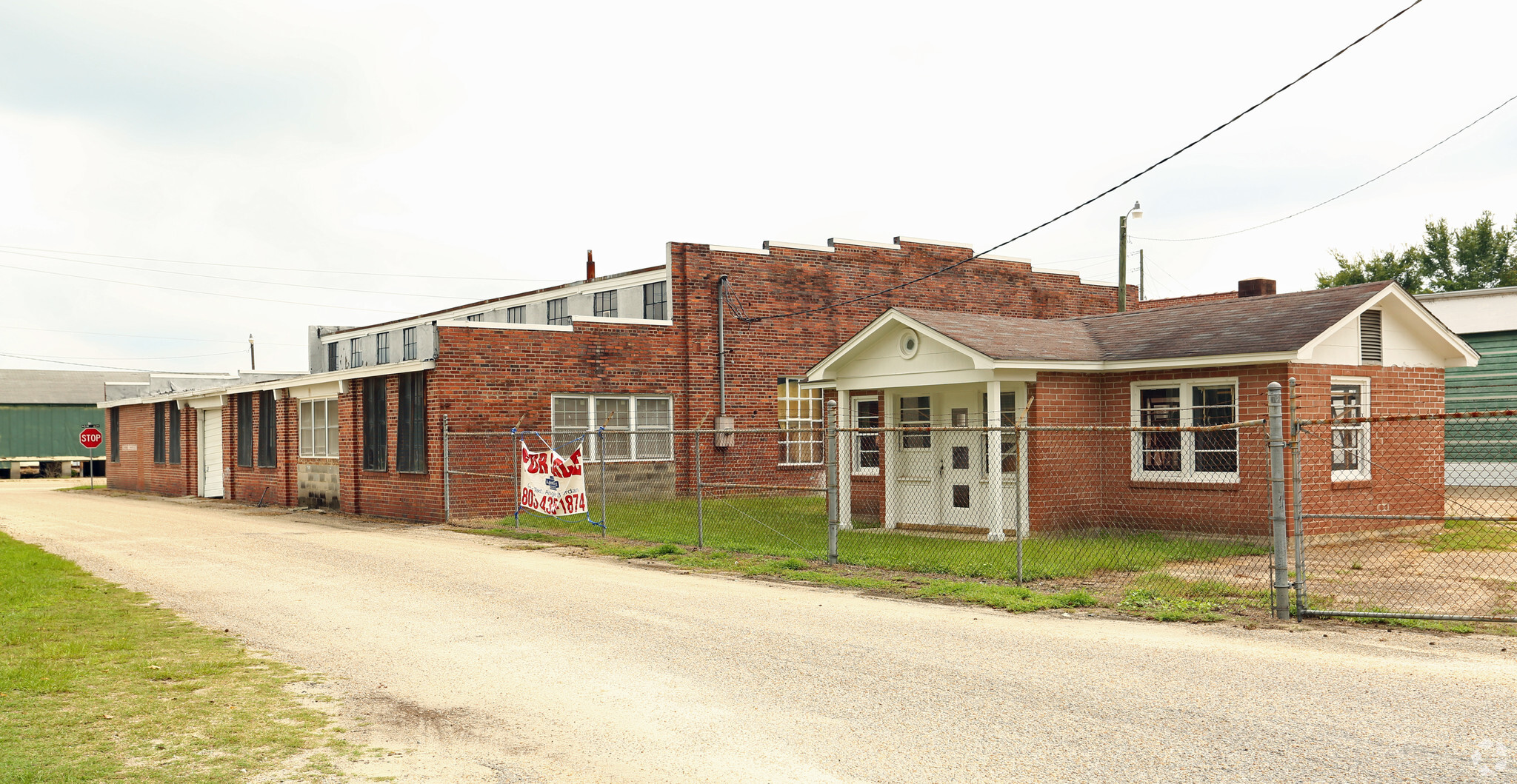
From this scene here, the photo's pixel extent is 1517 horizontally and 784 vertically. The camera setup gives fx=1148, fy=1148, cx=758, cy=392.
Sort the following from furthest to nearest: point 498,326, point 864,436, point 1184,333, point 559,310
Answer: point 559,310 < point 498,326 < point 864,436 < point 1184,333

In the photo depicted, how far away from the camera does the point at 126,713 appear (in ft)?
23.3

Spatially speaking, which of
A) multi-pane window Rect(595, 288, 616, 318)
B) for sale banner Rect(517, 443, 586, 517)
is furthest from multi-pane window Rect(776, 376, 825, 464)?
for sale banner Rect(517, 443, 586, 517)

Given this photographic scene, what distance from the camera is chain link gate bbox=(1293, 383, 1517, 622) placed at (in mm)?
11305

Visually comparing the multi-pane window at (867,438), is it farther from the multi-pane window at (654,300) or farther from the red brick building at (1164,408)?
the multi-pane window at (654,300)

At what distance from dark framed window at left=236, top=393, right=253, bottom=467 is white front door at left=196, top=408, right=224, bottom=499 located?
2190mm

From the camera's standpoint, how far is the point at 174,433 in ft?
121

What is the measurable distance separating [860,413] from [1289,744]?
14.1 metres

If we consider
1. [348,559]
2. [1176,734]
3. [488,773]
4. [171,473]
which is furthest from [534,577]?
[171,473]

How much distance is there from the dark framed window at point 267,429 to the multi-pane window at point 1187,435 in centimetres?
2165

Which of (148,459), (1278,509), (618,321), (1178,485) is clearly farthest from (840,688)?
(148,459)

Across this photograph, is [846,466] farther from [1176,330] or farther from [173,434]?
[173,434]

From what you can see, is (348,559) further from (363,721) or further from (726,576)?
(363,721)

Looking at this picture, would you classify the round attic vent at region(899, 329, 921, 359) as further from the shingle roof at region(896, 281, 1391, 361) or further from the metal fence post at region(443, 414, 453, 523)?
the metal fence post at region(443, 414, 453, 523)

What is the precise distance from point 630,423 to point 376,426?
18.1 feet
